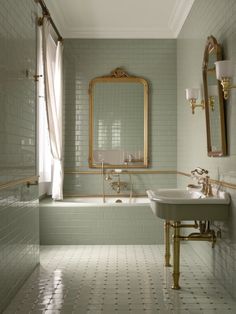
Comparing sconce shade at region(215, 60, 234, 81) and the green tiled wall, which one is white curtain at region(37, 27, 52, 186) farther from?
sconce shade at region(215, 60, 234, 81)

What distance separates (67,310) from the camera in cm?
284

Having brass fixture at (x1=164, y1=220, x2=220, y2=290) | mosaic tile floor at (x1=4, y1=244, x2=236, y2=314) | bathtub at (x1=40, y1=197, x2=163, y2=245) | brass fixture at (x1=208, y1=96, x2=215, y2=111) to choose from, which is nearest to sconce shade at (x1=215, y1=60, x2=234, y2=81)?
brass fixture at (x1=208, y1=96, x2=215, y2=111)

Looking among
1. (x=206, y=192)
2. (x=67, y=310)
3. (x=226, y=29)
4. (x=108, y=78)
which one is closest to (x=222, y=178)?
(x=206, y=192)

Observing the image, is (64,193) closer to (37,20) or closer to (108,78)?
(108,78)

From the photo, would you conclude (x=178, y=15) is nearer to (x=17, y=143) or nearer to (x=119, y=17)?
(x=119, y=17)

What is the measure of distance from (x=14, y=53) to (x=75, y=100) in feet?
8.74

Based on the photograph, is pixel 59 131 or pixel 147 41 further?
pixel 147 41

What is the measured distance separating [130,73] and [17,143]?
2.98 meters

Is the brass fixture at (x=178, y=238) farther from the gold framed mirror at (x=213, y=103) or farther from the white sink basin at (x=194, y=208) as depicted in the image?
the gold framed mirror at (x=213, y=103)

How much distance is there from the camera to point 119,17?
5.27m

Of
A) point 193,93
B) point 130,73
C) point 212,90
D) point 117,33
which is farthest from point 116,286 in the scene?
point 117,33

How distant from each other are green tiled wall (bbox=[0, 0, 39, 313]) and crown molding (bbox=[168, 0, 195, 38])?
1.78 metres

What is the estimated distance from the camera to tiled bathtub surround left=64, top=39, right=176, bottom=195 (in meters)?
5.79

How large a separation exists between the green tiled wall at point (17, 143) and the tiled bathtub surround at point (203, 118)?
63.8 inches
